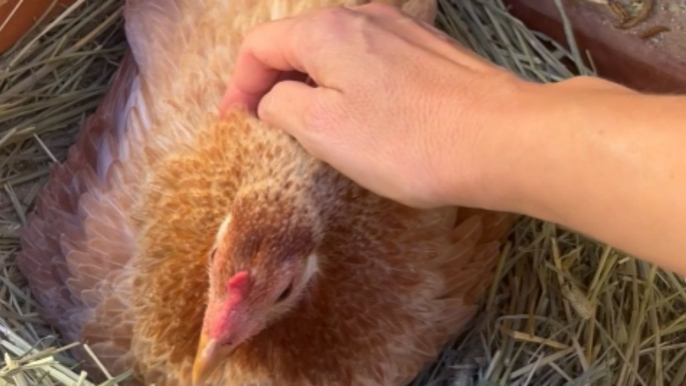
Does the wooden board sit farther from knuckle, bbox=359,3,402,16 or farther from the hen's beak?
the hen's beak

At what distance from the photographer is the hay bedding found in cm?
128

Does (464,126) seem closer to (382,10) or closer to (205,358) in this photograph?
(382,10)

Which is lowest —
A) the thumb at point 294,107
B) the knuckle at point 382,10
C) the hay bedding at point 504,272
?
the hay bedding at point 504,272

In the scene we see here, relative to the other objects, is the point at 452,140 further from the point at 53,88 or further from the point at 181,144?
the point at 53,88

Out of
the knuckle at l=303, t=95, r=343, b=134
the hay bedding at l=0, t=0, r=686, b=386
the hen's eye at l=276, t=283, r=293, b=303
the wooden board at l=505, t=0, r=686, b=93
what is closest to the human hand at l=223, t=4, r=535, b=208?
the knuckle at l=303, t=95, r=343, b=134

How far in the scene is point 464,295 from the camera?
1206 millimetres

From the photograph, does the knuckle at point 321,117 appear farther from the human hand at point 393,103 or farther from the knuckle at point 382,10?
the knuckle at point 382,10

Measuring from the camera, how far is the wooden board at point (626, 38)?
4.85ft

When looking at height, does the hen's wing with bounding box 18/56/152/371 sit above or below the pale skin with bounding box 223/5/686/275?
below

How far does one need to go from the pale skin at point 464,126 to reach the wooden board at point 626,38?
2.18ft

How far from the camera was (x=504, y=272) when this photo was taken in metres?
1.34

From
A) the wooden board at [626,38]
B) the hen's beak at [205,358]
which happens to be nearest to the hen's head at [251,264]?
the hen's beak at [205,358]

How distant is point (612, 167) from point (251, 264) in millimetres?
385

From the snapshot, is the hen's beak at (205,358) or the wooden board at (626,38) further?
the wooden board at (626,38)
